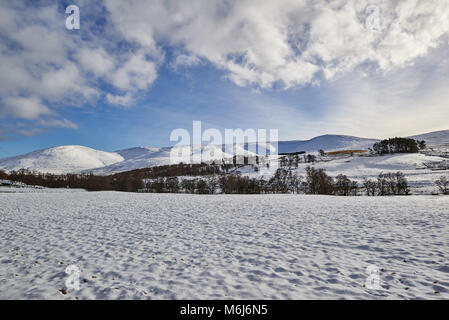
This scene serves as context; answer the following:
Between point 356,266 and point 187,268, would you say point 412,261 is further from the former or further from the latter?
point 187,268

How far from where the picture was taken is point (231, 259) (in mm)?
7078

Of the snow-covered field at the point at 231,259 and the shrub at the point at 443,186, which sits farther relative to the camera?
the shrub at the point at 443,186

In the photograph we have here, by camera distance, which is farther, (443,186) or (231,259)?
(443,186)

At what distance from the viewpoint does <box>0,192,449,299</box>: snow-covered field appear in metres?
5.23

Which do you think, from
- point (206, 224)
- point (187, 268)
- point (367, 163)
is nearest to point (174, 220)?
point (206, 224)

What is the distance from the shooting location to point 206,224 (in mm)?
12273

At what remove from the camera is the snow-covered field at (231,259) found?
5234 mm

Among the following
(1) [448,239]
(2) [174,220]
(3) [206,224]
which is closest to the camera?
(1) [448,239]

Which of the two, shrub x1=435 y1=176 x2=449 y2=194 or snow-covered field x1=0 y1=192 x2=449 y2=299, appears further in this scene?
shrub x1=435 y1=176 x2=449 y2=194

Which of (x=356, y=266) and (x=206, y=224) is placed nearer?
(x=356, y=266)
